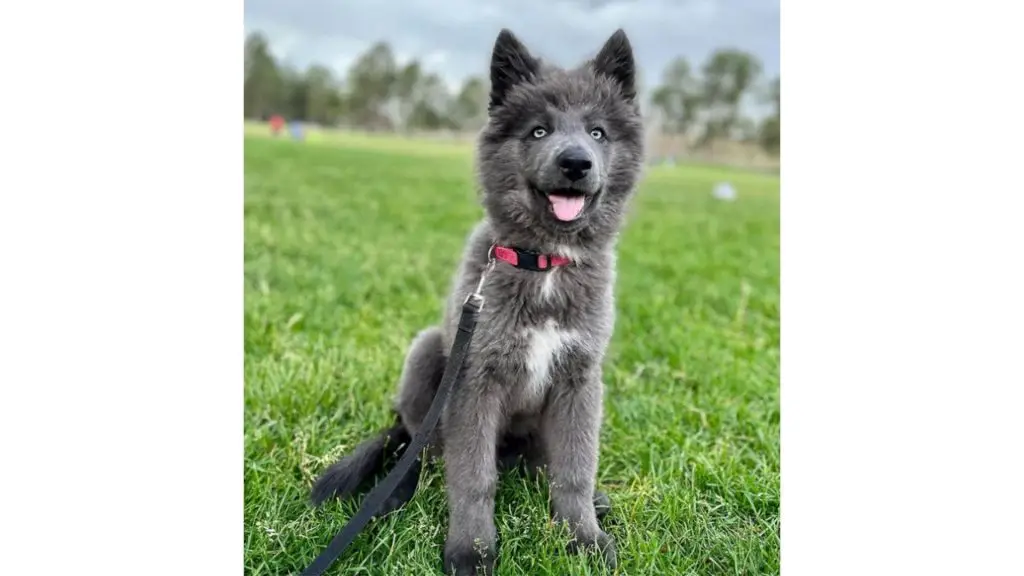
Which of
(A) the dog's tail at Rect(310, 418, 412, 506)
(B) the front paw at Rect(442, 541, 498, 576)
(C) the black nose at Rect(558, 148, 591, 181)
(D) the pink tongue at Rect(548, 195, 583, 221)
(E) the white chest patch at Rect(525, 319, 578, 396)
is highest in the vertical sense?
(C) the black nose at Rect(558, 148, 591, 181)

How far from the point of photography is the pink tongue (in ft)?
6.11

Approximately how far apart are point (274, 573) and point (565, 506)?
82 centimetres

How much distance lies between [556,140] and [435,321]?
1862 millimetres

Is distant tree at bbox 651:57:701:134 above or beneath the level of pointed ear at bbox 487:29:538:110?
above

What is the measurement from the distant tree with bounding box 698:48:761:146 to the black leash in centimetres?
179

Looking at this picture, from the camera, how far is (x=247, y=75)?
374 cm

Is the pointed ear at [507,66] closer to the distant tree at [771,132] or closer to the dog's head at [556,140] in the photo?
the dog's head at [556,140]

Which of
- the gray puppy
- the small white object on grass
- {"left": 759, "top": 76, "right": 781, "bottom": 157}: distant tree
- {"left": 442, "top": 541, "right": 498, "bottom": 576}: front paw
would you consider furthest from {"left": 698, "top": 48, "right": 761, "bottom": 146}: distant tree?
{"left": 442, "top": 541, "right": 498, "bottom": 576}: front paw

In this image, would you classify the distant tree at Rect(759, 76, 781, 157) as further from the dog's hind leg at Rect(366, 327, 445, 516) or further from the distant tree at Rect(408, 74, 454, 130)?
the dog's hind leg at Rect(366, 327, 445, 516)

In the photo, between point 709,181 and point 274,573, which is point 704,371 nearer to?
point 709,181

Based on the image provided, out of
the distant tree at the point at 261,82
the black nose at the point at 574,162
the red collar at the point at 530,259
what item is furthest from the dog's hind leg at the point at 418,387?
the distant tree at the point at 261,82

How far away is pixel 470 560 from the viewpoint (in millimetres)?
1953

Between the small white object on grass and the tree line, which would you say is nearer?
the tree line

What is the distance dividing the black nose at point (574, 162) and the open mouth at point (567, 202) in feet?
0.23
